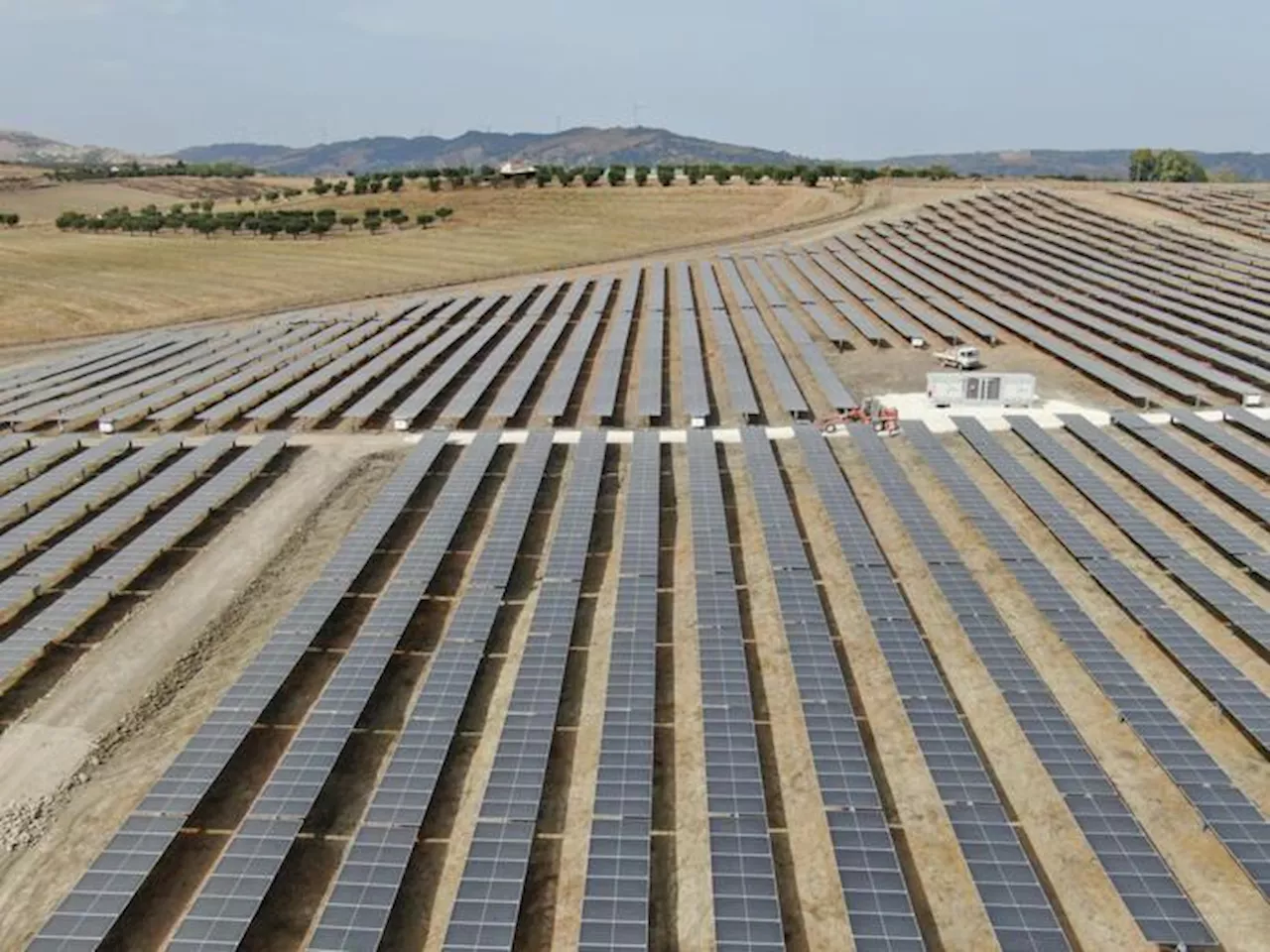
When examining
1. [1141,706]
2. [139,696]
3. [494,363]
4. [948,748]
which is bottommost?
[139,696]

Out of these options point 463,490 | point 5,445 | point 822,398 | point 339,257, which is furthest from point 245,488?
point 339,257

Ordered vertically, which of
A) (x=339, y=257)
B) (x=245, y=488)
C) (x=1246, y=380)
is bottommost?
(x=245, y=488)

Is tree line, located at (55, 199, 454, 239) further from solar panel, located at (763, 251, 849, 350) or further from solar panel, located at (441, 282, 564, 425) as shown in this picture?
solar panel, located at (763, 251, 849, 350)

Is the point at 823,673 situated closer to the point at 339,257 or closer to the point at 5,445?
the point at 5,445

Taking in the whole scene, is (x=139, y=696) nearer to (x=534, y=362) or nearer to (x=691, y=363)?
(x=534, y=362)

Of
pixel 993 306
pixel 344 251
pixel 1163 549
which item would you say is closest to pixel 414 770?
pixel 1163 549
